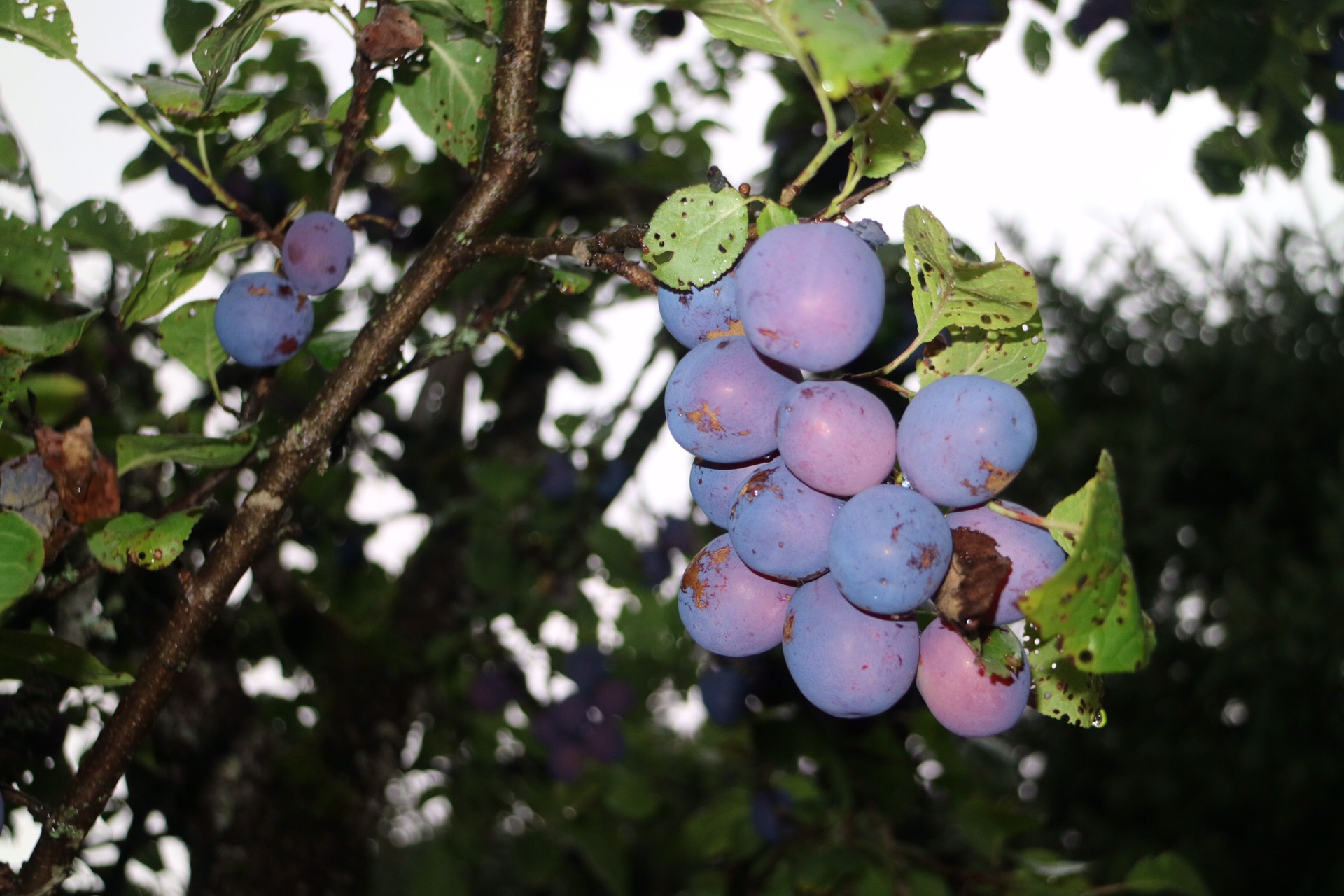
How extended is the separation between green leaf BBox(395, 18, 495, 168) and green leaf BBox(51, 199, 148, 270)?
0.91ft

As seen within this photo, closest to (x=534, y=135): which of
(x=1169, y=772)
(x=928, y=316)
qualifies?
(x=928, y=316)

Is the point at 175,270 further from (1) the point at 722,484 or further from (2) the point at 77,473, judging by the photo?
(1) the point at 722,484

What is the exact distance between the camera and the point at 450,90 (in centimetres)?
59

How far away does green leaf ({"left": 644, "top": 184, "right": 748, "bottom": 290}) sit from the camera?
0.43 metres

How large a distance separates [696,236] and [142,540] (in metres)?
0.38

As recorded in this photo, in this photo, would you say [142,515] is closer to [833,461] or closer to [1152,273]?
[833,461]

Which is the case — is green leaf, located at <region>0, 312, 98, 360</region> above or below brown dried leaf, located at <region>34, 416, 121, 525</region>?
above

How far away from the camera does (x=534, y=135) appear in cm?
49

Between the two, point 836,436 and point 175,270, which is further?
point 175,270

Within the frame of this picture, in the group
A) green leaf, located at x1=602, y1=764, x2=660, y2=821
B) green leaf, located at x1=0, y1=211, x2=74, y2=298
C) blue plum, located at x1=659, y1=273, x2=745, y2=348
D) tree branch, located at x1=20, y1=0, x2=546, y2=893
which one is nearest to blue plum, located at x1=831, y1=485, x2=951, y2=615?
blue plum, located at x1=659, y1=273, x2=745, y2=348

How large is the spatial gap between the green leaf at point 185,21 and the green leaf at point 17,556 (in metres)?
0.64

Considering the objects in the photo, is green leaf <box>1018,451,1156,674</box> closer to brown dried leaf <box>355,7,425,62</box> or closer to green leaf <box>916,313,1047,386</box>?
green leaf <box>916,313,1047,386</box>

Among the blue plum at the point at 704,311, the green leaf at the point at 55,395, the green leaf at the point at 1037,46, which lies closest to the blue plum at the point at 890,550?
the blue plum at the point at 704,311

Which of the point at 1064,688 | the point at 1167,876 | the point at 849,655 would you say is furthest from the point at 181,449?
the point at 1167,876
